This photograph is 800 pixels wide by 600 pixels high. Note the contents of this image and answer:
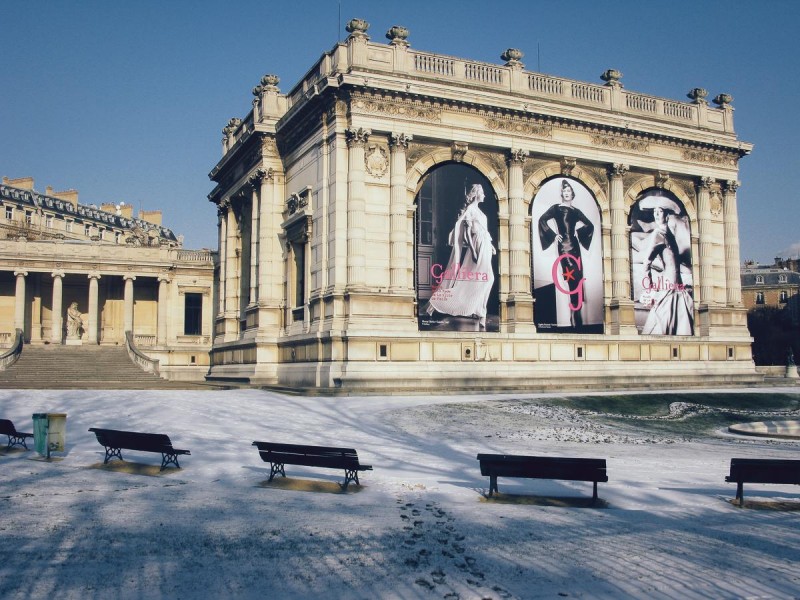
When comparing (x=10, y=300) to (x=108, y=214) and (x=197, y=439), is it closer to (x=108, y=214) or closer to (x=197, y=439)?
(x=197, y=439)

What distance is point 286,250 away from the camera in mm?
42781

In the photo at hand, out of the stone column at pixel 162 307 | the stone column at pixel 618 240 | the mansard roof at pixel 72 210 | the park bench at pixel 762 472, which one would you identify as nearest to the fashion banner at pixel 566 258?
the stone column at pixel 618 240

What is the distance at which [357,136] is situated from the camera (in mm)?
36406

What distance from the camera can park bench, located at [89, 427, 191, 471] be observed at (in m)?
15.8

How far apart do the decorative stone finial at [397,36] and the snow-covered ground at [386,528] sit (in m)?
23.9

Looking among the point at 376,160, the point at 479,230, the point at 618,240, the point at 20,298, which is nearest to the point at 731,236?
the point at 618,240

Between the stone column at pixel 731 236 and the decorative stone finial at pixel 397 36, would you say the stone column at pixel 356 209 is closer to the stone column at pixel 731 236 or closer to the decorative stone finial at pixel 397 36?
the decorative stone finial at pixel 397 36

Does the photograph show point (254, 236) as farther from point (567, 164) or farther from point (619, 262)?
point (619, 262)

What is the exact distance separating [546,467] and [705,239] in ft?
122

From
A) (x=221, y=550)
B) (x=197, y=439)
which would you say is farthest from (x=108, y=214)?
(x=221, y=550)

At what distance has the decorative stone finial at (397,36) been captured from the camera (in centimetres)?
3809

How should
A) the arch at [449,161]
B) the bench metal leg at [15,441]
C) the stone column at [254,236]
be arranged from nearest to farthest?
the bench metal leg at [15,441] < the arch at [449,161] < the stone column at [254,236]

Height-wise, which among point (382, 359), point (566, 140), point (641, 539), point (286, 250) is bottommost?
point (641, 539)

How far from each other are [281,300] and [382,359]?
1010cm
